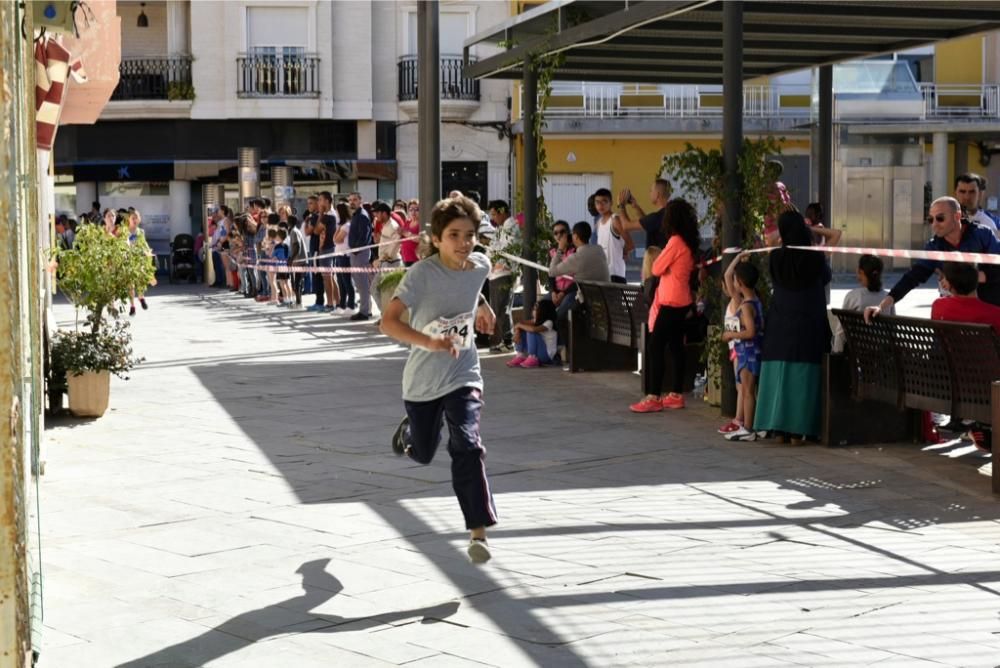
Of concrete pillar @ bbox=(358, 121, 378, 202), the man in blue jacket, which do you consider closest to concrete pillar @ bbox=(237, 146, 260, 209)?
concrete pillar @ bbox=(358, 121, 378, 202)

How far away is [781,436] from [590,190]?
33.1 meters

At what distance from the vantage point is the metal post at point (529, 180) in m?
17.0

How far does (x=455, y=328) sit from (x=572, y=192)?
36744 millimetres

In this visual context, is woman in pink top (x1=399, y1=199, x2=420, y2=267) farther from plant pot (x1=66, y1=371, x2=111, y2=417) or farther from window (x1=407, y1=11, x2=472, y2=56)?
window (x1=407, y1=11, x2=472, y2=56)

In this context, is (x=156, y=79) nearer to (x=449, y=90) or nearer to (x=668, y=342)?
(x=449, y=90)

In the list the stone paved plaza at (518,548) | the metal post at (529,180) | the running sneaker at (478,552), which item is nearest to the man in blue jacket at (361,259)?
the metal post at (529,180)

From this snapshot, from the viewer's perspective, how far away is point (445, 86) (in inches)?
1693

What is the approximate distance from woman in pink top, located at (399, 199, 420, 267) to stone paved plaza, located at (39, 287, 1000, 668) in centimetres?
819

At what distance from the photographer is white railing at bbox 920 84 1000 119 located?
40.5 m

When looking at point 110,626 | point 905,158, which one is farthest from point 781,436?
point 905,158

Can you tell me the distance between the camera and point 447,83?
1693 inches

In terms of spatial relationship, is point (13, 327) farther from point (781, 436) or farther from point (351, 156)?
point (351, 156)

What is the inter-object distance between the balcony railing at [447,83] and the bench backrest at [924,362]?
1290 inches

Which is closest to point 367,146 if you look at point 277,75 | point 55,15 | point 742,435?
point 277,75
